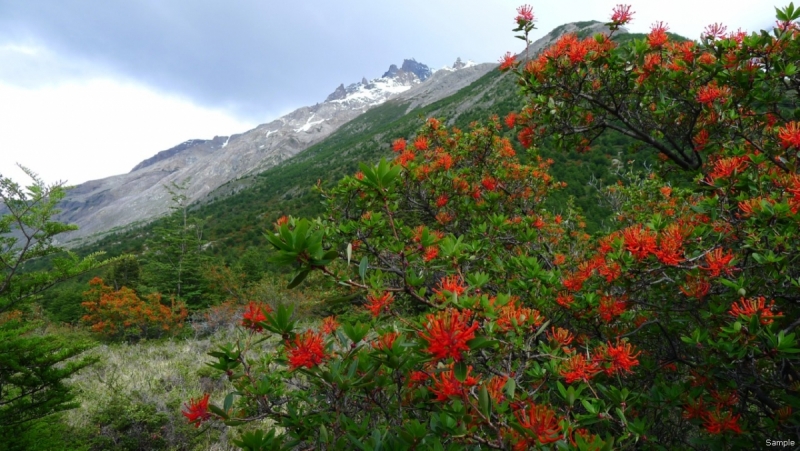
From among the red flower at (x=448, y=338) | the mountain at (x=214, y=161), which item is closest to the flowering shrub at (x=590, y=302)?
the red flower at (x=448, y=338)

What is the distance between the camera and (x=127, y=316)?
12102mm

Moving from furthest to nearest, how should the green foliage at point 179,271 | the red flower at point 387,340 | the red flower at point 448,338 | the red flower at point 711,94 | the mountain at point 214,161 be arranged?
the mountain at point 214,161 → the green foliage at point 179,271 → the red flower at point 711,94 → the red flower at point 387,340 → the red flower at point 448,338

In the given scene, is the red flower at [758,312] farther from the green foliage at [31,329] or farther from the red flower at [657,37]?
the green foliage at [31,329]

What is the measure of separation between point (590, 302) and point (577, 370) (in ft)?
2.68

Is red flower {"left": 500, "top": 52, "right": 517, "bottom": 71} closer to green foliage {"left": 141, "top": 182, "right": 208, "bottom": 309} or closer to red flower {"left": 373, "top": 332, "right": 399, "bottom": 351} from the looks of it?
red flower {"left": 373, "top": 332, "right": 399, "bottom": 351}

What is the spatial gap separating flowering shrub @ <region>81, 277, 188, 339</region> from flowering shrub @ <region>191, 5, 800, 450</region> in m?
11.4

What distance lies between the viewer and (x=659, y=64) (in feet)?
10.2

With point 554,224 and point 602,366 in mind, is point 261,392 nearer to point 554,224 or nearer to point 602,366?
point 602,366

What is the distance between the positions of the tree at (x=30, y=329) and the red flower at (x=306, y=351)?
391 centimetres

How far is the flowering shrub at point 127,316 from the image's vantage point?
38.7 ft

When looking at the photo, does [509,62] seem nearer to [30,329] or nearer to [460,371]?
[460,371]

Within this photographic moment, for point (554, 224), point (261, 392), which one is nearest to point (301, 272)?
point (261, 392)

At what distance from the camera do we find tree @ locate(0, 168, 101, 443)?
12.5ft

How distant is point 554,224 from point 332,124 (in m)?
131
